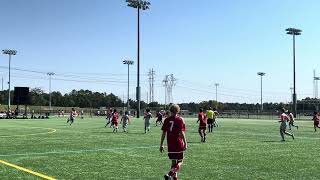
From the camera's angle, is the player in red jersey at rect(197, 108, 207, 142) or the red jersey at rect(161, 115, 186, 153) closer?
the red jersey at rect(161, 115, 186, 153)

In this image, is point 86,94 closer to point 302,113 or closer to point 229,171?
point 302,113

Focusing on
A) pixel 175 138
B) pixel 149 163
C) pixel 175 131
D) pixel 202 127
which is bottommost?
pixel 149 163

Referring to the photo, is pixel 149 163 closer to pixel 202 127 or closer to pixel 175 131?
pixel 175 131

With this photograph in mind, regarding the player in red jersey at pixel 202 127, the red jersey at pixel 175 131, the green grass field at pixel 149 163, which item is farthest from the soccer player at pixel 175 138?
→ the player in red jersey at pixel 202 127

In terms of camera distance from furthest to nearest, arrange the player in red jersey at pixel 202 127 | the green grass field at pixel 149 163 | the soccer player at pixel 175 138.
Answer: the player in red jersey at pixel 202 127, the green grass field at pixel 149 163, the soccer player at pixel 175 138

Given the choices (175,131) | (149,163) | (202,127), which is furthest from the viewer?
(202,127)

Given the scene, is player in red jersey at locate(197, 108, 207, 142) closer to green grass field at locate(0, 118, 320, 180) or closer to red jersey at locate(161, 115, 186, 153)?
green grass field at locate(0, 118, 320, 180)

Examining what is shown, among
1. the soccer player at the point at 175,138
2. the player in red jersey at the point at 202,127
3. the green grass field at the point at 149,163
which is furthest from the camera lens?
the player in red jersey at the point at 202,127

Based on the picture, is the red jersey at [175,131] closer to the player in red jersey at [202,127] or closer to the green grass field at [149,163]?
the green grass field at [149,163]

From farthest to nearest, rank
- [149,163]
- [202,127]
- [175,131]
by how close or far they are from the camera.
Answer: [202,127] < [149,163] < [175,131]

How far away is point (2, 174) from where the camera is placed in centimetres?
1220

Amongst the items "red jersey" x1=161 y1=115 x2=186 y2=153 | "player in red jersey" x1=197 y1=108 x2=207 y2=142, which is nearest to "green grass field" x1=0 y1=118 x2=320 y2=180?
"red jersey" x1=161 y1=115 x2=186 y2=153

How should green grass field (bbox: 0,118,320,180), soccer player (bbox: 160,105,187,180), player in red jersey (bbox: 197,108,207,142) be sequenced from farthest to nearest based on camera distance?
player in red jersey (bbox: 197,108,207,142), green grass field (bbox: 0,118,320,180), soccer player (bbox: 160,105,187,180)

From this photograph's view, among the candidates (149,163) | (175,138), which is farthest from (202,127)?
(175,138)
